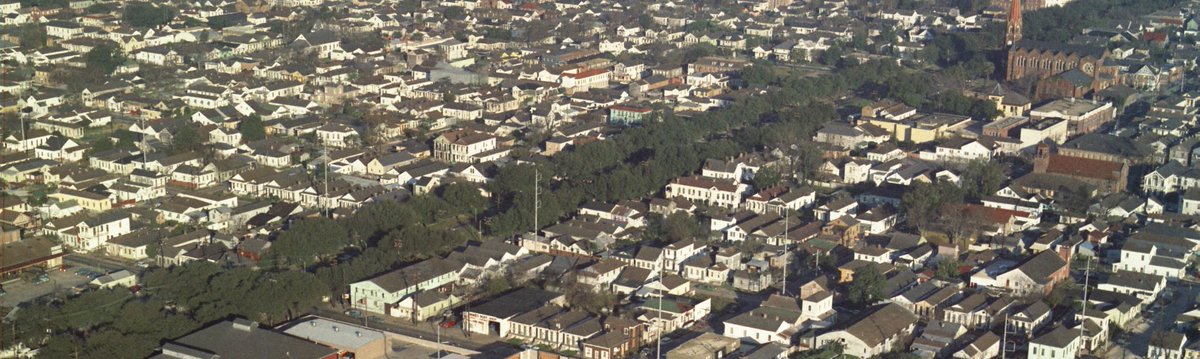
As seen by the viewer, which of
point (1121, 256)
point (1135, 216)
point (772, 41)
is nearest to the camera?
point (1121, 256)

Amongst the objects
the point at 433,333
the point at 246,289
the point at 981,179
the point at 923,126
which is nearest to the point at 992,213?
the point at 981,179

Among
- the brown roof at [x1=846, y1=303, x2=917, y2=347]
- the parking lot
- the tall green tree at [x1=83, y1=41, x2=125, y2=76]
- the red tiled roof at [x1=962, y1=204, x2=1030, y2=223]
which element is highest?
the brown roof at [x1=846, y1=303, x2=917, y2=347]

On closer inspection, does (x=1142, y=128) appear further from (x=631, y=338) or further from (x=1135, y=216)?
(x=631, y=338)

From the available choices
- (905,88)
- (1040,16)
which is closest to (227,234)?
(905,88)

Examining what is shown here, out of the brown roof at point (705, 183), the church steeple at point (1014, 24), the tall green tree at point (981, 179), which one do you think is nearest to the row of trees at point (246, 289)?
the brown roof at point (705, 183)

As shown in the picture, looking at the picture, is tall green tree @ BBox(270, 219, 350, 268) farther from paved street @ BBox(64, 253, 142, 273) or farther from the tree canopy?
the tree canopy

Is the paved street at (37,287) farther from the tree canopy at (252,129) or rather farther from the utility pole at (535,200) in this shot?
the tree canopy at (252,129)

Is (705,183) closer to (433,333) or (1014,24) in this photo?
(433,333)

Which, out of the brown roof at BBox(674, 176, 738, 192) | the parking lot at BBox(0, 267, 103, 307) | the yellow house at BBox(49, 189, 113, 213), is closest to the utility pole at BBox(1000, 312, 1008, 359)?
the brown roof at BBox(674, 176, 738, 192)
